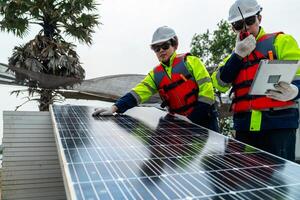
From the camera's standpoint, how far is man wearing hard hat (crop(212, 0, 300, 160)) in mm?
3297

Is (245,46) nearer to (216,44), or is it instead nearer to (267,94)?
(267,94)


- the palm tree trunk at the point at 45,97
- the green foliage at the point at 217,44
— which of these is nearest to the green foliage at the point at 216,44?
the green foliage at the point at 217,44

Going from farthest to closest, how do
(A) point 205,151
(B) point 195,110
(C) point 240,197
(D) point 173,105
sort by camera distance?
(D) point 173,105
(B) point 195,110
(A) point 205,151
(C) point 240,197

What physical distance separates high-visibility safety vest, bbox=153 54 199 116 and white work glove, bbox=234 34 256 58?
0.96 metres

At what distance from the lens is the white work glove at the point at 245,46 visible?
3273mm

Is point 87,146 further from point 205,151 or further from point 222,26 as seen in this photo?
point 222,26

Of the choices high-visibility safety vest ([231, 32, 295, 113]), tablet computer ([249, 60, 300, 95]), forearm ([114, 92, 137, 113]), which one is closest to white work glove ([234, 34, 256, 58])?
high-visibility safety vest ([231, 32, 295, 113])

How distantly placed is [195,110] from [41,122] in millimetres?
2290

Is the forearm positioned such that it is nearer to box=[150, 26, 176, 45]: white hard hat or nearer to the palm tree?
box=[150, 26, 176, 45]: white hard hat

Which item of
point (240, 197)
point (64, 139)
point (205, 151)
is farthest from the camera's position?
point (64, 139)

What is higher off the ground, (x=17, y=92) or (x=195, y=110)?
(x=195, y=110)

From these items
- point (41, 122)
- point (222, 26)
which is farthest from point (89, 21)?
point (41, 122)

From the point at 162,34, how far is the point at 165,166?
2258mm

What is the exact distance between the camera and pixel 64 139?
117 inches
